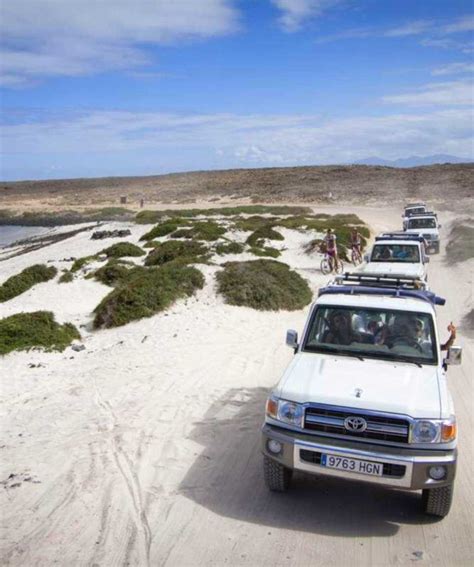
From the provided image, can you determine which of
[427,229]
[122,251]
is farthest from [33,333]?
[427,229]

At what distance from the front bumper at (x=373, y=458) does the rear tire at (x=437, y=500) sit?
0.24m

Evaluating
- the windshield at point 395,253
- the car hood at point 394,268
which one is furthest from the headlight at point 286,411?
the windshield at point 395,253

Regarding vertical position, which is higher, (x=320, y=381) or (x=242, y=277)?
(x=320, y=381)

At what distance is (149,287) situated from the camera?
1518cm

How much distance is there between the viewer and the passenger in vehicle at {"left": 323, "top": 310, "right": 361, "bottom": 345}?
6.89 meters

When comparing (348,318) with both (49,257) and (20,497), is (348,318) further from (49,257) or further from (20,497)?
(49,257)

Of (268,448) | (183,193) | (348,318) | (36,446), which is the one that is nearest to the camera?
(268,448)

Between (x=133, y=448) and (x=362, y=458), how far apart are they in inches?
126

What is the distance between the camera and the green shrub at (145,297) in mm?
14281

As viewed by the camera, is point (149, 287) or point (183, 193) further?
point (183, 193)

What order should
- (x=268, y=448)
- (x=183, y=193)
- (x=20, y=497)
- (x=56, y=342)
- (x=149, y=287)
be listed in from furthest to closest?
(x=183, y=193) → (x=149, y=287) → (x=56, y=342) → (x=20, y=497) → (x=268, y=448)

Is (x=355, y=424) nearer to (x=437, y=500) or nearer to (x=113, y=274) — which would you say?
(x=437, y=500)

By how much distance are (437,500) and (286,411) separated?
5.36 feet

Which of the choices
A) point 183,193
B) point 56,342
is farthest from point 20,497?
point 183,193
